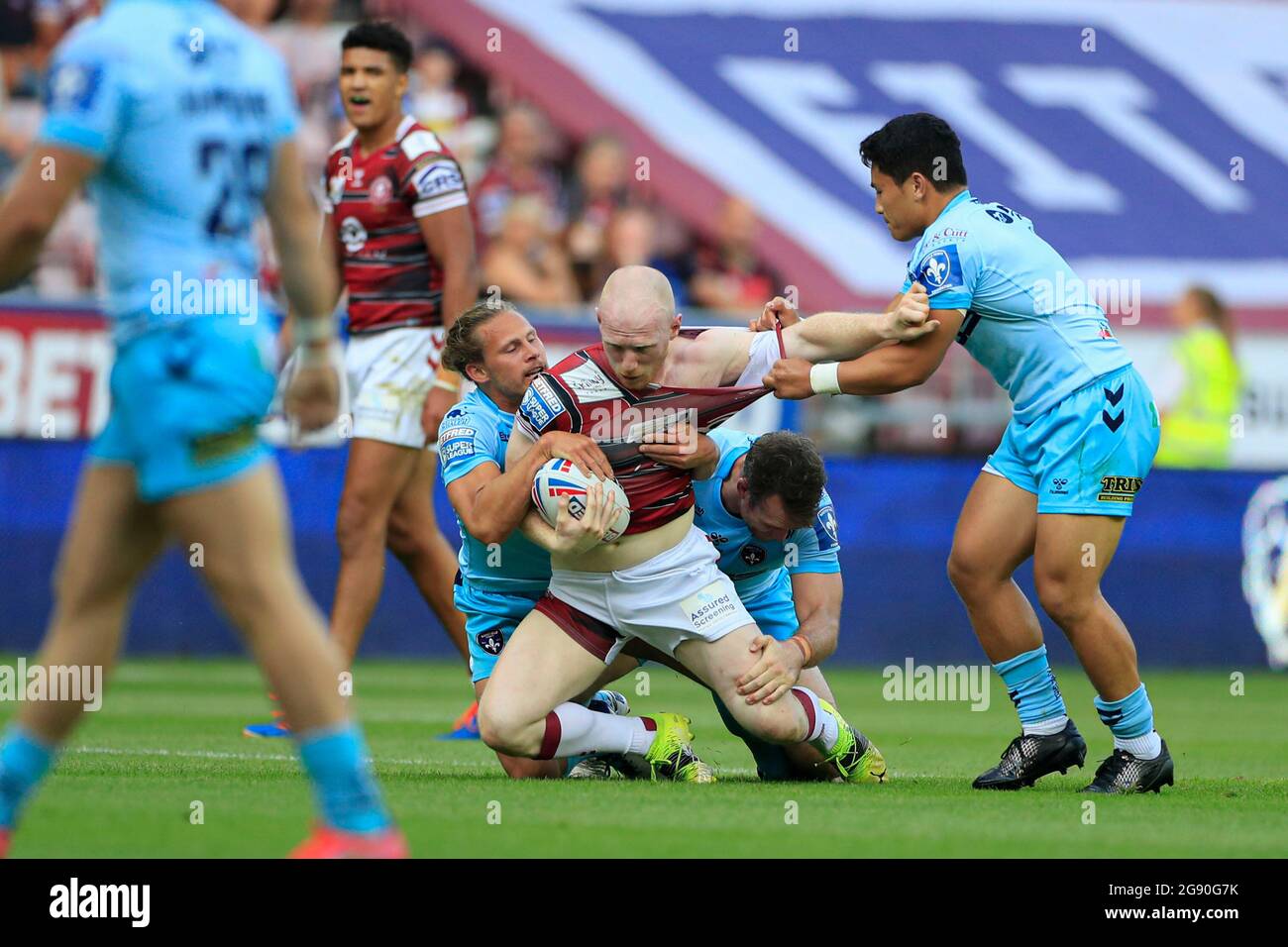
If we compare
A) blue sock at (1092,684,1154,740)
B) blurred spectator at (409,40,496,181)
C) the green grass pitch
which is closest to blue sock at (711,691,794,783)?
the green grass pitch

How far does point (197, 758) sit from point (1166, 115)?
710 inches

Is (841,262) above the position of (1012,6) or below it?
below

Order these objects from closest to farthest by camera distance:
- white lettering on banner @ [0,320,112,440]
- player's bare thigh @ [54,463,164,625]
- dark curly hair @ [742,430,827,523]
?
player's bare thigh @ [54,463,164,625], dark curly hair @ [742,430,827,523], white lettering on banner @ [0,320,112,440]

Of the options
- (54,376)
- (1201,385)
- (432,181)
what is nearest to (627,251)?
(1201,385)

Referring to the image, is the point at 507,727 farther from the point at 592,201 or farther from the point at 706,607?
the point at 592,201

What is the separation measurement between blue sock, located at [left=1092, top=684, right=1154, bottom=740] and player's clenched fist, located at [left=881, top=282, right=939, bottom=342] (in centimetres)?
147

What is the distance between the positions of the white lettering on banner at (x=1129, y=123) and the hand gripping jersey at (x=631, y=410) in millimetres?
16503

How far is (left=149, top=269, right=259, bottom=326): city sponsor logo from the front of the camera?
166 inches

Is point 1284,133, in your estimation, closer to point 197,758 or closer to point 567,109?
point 567,109

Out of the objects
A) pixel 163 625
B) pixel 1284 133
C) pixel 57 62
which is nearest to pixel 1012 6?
pixel 1284 133

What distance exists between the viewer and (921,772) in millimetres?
7359

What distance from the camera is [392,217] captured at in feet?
28.5

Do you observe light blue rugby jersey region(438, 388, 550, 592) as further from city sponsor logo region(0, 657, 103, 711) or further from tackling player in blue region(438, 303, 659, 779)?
city sponsor logo region(0, 657, 103, 711)

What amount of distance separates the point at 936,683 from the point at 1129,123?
36.9 ft
